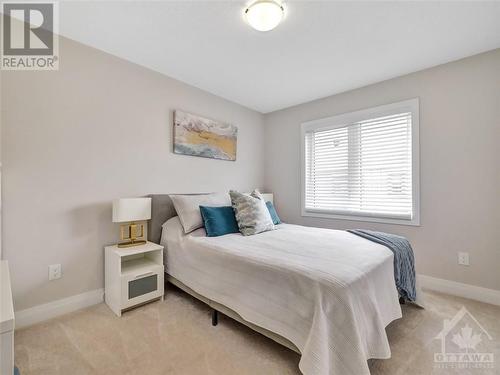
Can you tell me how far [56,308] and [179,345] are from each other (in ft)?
3.97

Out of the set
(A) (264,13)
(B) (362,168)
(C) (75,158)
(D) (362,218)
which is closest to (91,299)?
(C) (75,158)

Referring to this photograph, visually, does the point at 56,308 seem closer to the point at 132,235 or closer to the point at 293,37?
the point at 132,235

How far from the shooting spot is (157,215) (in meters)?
2.57

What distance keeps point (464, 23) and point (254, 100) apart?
2349 millimetres

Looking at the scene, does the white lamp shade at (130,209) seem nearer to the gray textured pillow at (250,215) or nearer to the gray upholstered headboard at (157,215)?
the gray upholstered headboard at (157,215)

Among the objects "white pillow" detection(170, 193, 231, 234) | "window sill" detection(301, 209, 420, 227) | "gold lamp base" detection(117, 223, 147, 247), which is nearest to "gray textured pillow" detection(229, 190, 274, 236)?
"white pillow" detection(170, 193, 231, 234)

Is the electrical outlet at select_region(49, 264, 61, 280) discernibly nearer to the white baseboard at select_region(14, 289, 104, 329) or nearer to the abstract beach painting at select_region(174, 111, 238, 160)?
the white baseboard at select_region(14, 289, 104, 329)

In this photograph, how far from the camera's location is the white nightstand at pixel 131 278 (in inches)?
79.4

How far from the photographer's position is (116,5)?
1.74 metres

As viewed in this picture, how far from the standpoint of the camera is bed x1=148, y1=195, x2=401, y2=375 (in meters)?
1.19

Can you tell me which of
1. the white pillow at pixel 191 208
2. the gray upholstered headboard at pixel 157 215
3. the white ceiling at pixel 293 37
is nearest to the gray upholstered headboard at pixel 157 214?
the gray upholstered headboard at pixel 157 215

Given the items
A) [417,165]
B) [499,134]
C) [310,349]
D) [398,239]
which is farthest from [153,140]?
[499,134]

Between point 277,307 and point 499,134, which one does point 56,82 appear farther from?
point 499,134

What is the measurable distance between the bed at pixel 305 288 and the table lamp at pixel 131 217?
409mm
